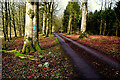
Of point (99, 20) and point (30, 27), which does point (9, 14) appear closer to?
point (30, 27)

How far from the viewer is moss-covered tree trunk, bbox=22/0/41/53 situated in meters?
7.70

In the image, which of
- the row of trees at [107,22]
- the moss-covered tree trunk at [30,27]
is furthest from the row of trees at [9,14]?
the row of trees at [107,22]

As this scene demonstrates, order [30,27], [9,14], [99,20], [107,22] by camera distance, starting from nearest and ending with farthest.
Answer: [30,27], [9,14], [107,22], [99,20]

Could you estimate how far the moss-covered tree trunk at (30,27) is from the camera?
7.70m

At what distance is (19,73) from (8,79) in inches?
23.8

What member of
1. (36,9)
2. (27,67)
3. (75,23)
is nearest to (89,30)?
(75,23)

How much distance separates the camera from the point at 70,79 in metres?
3.96

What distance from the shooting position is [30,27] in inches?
310

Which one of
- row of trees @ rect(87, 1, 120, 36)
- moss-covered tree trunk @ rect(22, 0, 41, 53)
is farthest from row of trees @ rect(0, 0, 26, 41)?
row of trees @ rect(87, 1, 120, 36)

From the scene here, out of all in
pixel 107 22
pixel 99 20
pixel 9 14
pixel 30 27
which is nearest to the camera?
pixel 30 27

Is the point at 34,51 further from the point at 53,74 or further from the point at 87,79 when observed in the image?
the point at 87,79

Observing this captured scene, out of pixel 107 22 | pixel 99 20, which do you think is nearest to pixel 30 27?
pixel 107 22

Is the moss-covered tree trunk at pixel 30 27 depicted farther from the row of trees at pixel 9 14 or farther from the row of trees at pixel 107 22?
the row of trees at pixel 107 22

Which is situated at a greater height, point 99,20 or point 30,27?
point 99,20
